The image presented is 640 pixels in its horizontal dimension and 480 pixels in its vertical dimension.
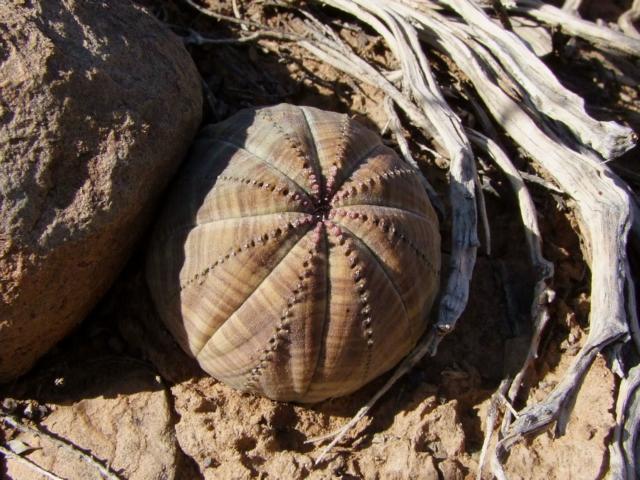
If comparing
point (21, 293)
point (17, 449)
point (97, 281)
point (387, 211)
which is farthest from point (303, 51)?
point (17, 449)

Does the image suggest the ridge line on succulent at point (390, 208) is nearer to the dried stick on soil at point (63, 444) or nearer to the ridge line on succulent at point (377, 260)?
the ridge line on succulent at point (377, 260)

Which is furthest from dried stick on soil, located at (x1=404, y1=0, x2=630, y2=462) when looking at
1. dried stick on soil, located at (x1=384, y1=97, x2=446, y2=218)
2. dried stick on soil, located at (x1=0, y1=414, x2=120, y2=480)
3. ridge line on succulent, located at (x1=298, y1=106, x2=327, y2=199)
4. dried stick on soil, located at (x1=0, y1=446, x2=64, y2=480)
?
dried stick on soil, located at (x1=0, y1=446, x2=64, y2=480)

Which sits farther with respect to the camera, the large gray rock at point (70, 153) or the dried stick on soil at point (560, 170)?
the dried stick on soil at point (560, 170)

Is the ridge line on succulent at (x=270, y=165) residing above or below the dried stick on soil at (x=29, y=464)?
above

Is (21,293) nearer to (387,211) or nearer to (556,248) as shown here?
(387,211)

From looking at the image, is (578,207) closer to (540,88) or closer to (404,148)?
(540,88)

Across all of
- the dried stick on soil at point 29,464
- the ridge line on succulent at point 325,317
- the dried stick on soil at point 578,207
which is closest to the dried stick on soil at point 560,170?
the dried stick on soil at point 578,207

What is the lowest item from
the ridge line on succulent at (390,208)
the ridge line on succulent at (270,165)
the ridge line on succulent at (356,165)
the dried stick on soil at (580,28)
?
the ridge line on succulent at (390,208)
